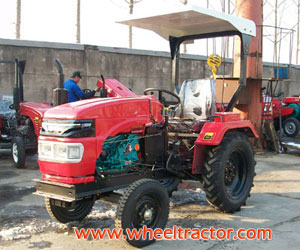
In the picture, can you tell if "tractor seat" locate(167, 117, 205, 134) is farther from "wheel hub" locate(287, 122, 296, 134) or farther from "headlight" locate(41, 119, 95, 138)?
"wheel hub" locate(287, 122, 296, 134)

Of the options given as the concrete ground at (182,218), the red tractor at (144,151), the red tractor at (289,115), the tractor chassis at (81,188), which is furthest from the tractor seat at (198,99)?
the red tractor at (289,115)

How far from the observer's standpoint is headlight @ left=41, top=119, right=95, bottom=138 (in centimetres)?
362

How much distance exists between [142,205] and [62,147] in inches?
37.9

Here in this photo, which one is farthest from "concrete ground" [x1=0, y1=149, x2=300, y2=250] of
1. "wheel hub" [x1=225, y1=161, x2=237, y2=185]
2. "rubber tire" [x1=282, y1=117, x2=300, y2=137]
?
"rubber tire" [x1=282, y1=117, x2=300, y2=137]

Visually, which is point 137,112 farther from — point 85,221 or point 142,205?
point 85,221

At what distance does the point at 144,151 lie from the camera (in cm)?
437

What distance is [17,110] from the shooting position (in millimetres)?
8555

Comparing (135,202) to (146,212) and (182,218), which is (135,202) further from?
(182,218)

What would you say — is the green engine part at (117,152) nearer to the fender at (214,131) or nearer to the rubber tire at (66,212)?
the rubber tire at (66,212)

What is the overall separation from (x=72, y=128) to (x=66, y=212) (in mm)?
1210

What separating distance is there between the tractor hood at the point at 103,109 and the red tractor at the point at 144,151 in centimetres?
1

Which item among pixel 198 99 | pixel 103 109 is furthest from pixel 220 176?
pixel 103 109

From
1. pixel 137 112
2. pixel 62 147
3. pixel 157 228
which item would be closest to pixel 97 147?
pixel 62 147

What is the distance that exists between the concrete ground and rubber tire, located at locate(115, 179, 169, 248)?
0.18 metres
